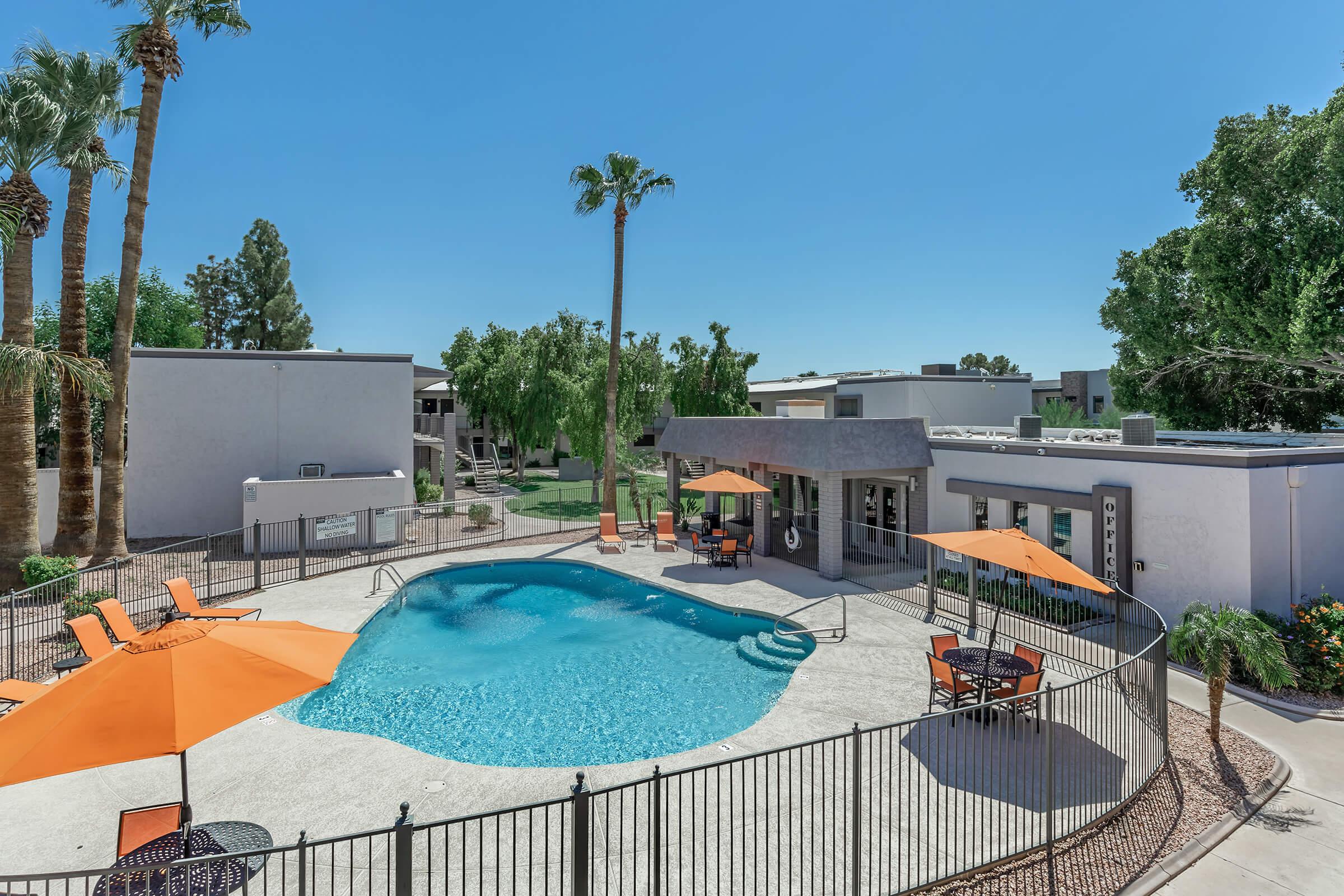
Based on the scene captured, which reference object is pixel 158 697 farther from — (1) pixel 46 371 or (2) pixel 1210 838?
(1) pixel 46 371

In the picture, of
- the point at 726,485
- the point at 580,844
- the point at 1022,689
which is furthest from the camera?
the point at 726,485

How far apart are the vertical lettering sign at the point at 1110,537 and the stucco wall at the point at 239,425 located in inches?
806

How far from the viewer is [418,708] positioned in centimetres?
1022

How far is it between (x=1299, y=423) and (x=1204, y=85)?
13827 mm

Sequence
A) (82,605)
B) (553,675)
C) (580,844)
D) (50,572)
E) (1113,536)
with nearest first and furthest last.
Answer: (580,844), (553,675), (82,605), (1113,536), (50,572)

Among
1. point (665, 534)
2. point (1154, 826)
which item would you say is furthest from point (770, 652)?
point (665, 534)

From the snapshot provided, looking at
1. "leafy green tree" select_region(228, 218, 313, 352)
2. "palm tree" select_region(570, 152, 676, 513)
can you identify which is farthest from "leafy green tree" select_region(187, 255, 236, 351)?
"palm tree" select_region(570, 152, 676, 513)

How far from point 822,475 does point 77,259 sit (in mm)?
21800

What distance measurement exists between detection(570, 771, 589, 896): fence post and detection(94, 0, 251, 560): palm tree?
61.3 ft

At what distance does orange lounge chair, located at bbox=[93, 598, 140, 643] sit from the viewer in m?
10.8

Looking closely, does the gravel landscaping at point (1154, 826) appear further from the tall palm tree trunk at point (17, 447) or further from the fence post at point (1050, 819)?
the tall palm tree trunk at point (17, 447)

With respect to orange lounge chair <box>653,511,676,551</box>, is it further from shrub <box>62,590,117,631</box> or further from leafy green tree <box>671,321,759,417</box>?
leafy green tree <box>671,321,759,417</box>

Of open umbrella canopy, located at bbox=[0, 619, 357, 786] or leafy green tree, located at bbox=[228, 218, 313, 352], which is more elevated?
leafy green tree, located at bbox=[228, 218, 313, 352]

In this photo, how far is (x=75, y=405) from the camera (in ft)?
57.0
